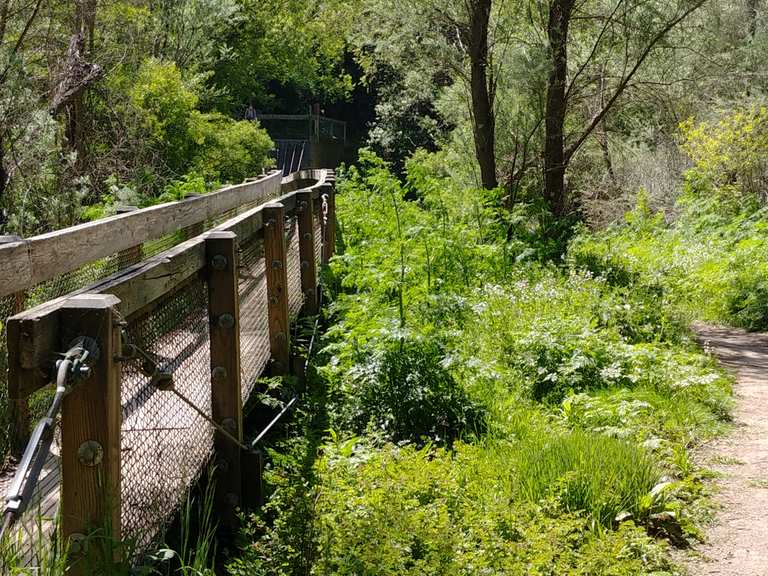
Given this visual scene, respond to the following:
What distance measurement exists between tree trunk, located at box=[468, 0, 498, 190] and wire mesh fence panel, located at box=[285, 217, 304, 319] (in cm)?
807

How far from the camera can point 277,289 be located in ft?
22.9

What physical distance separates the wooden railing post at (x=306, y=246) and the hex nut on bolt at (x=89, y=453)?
573cm

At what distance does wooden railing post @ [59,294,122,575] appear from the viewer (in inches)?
120

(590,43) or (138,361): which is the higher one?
(590,43)

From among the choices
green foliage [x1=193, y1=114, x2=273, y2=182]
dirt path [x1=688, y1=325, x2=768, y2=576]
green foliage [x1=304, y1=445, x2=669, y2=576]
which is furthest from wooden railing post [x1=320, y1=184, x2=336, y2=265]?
green foliage [x1=193, y1=114, x2=273, y2=182]

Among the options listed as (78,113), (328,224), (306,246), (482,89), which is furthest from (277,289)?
(78,113)

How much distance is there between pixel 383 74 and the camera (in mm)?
43438

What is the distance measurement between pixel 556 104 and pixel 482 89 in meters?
1.38

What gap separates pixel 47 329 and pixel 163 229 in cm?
449

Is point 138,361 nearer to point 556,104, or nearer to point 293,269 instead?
point 293,269

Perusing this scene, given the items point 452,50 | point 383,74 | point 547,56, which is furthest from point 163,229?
point 383,74

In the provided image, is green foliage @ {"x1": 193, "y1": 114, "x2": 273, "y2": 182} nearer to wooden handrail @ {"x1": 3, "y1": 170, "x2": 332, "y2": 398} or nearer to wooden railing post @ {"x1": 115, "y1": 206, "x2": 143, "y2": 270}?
wooden railing post @ {"x1": 115, "y1": 206, "x2": 143, "y2": 270}

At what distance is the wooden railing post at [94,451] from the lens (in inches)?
120

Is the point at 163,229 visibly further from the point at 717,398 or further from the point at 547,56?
the point at 547,56
